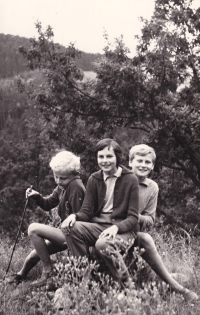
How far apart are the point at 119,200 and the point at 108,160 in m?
0.33

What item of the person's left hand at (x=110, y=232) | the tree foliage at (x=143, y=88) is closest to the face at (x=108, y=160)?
the person's left hand at (x=110, y=232)

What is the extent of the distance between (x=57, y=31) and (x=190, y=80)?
4149 mm

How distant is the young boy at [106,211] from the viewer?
3270 mm

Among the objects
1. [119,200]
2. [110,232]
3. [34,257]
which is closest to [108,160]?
[119,200]

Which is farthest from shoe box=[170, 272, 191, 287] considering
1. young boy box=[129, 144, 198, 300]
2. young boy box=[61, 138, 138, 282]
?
young boy box=[61, 138, 138, 282]

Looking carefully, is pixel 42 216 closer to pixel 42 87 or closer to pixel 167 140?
pixel 42 87

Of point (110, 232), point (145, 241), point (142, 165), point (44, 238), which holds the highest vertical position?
point (142, 165)

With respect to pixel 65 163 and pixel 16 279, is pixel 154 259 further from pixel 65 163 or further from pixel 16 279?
pixel 16 279

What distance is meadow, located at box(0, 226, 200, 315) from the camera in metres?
2.36

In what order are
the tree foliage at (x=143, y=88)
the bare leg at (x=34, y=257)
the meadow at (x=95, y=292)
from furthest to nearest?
the tree foliage at (x=143, y=88)
the bare leg at (x=34, y=257)
the meadow at (x=95, y=292)

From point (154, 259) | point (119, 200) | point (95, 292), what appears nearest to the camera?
point (95, 292)

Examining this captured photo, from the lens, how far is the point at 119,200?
3498mm

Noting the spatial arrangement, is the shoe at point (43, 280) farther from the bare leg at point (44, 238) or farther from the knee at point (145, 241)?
the knee at point (145, 241)

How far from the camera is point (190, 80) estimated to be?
1339 centimetres
